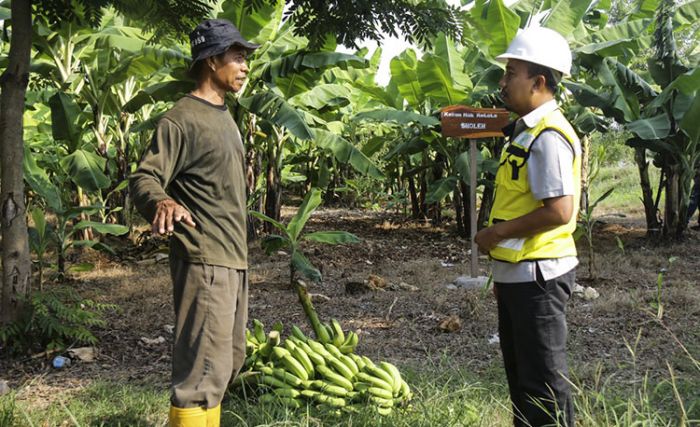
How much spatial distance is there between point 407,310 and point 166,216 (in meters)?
3.93

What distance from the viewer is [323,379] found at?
3.32m

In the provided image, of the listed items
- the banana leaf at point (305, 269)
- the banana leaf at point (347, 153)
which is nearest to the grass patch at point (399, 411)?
the banana leaf at point (305, 269)

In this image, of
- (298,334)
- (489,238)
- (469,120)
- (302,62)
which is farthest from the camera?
(302,62)

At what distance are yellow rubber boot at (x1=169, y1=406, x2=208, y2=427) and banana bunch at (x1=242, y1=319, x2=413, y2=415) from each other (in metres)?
0.57

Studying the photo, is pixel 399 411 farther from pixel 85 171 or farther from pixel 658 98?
pixel 658 98

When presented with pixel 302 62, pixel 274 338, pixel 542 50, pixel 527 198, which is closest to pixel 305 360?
pixel 274 338

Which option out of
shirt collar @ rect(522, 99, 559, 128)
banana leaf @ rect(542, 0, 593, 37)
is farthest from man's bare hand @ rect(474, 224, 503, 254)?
banana leaf @ rect(542, 0, 593, 37)

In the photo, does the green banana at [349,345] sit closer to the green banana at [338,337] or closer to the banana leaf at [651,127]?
the green banana at [338,337]

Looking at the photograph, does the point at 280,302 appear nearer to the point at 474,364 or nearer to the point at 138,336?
the point at 138,336

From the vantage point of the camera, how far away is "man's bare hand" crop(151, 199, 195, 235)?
2230 mm

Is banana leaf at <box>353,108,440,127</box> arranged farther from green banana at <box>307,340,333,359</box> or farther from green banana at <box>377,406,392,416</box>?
green banana at <box>377,406,392,416</box>

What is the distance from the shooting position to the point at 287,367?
3.34 meters

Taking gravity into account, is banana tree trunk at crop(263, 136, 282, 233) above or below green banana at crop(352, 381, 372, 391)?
above

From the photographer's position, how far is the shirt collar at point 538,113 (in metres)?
2.44
